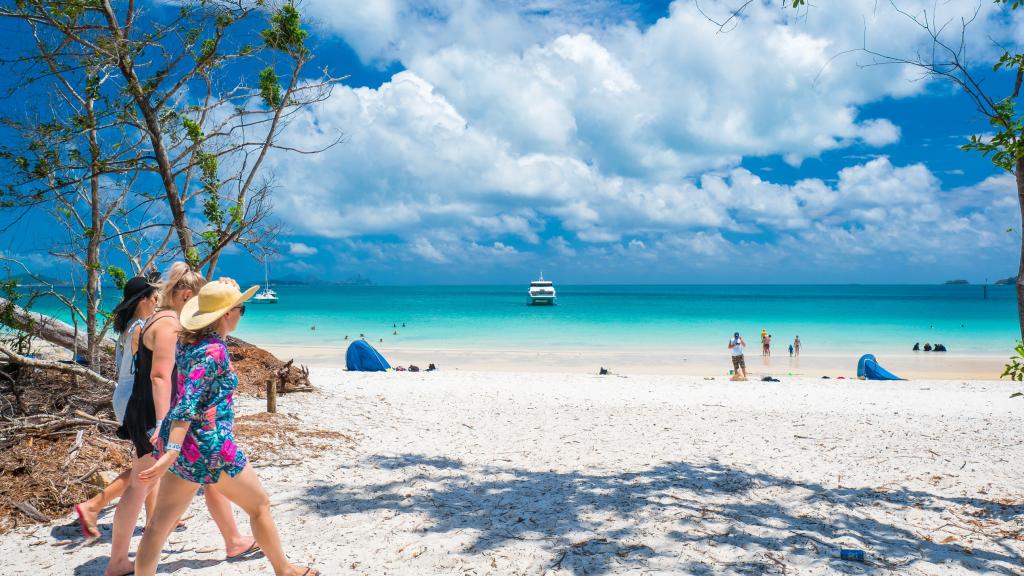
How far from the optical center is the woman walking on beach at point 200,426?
2.79 meters

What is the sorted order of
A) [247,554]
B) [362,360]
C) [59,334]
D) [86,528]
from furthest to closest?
[362,360] → [59,334] → [86,528] → [247,554]

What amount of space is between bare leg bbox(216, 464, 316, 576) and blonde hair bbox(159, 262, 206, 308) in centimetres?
98

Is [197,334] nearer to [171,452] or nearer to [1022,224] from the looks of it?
[171,452]

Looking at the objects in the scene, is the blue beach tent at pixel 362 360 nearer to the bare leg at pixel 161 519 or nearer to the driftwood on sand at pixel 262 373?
the driftwood on sand at pixel 262 373

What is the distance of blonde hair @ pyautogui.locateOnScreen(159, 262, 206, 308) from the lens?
3.15 metres

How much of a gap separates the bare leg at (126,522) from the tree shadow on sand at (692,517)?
4.65 ft

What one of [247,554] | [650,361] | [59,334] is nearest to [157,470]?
[247,554]

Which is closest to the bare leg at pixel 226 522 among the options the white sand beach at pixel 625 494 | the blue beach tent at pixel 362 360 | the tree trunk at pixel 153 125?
the white sand beach at pixel 625 494

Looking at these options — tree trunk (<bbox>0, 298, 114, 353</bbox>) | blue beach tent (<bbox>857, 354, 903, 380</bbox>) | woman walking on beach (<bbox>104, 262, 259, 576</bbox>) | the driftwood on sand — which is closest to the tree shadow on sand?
woman walking on beach (<bbox>104, 262, 259, 576</bbox>)

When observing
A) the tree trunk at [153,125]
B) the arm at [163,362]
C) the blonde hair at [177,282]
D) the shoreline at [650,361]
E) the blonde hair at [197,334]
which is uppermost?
the tree trunk at [153,125]

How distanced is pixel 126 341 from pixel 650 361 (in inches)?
925

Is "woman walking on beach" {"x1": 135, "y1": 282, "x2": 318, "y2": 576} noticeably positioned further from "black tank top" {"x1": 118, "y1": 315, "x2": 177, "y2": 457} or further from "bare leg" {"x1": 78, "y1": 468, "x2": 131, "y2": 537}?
"bare leg" {"x1": 78, "y1": 468, "x2": 131, "y2": 537}

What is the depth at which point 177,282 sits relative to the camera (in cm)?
317

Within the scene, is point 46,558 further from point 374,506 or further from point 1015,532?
point 1015,532
